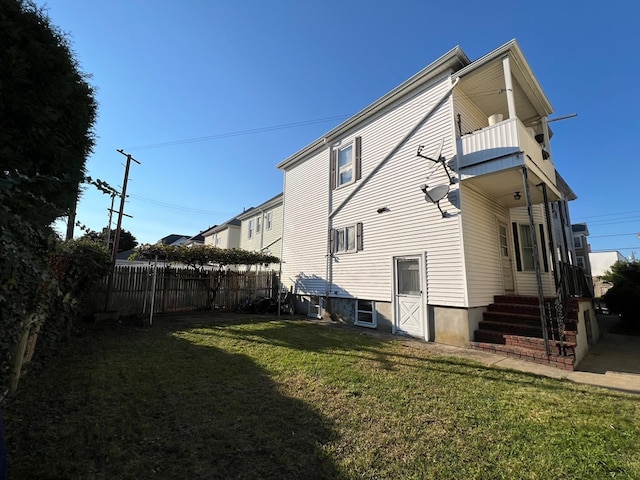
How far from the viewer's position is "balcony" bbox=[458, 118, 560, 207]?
7.00 metres

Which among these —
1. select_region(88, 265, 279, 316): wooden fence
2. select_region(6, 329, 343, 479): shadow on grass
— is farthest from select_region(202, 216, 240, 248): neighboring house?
select_region(6, 329, 343, 479): shadow on grass

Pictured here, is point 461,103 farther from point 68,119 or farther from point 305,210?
point 68,119

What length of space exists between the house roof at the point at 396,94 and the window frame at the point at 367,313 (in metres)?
6.99

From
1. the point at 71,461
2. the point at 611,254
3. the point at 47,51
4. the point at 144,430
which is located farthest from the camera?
the point at 611,254

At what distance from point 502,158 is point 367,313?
20.3 ft

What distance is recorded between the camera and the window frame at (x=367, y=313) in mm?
9789

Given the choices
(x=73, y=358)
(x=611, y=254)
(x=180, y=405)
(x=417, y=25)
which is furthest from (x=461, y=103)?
(x=611, y=254)

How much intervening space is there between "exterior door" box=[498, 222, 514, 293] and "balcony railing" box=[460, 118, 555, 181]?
7.36 feet

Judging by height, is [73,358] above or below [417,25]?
below

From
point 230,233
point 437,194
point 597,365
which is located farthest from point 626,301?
point 230,233

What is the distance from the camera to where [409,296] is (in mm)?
8836

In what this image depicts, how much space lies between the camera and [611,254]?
36062 mm

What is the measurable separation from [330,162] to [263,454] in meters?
11.4

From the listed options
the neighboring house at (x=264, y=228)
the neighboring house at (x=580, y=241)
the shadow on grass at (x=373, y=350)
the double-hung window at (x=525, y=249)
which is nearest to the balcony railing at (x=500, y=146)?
the double-hung window at (x=525, y=249)
